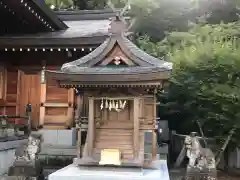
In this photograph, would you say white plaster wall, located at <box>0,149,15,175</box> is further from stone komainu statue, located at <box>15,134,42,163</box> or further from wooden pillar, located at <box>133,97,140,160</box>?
wooden pillar, located at <box>133,97,140,160</box>

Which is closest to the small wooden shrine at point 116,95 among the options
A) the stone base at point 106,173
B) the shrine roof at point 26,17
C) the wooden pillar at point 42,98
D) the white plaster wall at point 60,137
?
the stone base at point 106,173

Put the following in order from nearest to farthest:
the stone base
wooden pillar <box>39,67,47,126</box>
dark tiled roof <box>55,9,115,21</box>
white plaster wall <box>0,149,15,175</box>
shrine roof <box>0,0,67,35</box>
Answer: the stone base
white plaster wall <box>0,149,15,175</box>
shrine roof <box>0,0,67,35</box>
wooden pillar <box>39,67,47,126</box>
dark tiled roof <box>55,9,115,21</box>

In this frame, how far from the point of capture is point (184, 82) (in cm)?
1244

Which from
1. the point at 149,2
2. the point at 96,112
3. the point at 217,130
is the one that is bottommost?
the point at 217,130

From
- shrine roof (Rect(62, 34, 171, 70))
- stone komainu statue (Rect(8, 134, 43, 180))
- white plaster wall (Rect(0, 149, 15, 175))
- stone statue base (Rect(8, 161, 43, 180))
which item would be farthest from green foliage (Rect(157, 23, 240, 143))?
white plaster wall (Rect(0, 149, 15, 175))

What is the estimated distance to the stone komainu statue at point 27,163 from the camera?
30.0 ft

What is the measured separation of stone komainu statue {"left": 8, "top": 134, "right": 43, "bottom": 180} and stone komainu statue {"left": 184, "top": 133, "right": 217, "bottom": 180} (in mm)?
4798

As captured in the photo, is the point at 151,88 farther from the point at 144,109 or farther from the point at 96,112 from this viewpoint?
the point at 96,112

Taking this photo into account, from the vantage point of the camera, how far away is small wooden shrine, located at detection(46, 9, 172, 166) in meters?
7.75

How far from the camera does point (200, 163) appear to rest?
9.48 m

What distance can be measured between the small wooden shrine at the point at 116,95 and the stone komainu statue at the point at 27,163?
1.86 metres

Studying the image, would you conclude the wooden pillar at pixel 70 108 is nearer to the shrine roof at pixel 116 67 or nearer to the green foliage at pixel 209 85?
the shrine roof at pixel 116 67

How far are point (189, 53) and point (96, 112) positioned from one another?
5985 mm

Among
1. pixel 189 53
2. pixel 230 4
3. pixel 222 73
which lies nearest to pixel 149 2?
pixel 230 4
